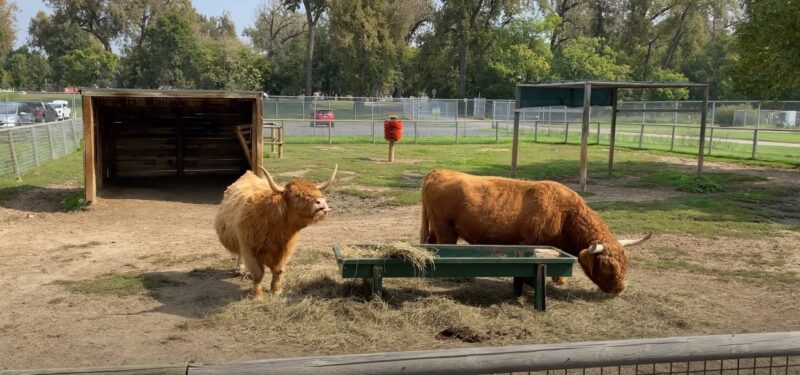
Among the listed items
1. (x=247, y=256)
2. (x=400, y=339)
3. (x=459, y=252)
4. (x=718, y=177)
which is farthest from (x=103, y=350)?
(x=718, y=177)

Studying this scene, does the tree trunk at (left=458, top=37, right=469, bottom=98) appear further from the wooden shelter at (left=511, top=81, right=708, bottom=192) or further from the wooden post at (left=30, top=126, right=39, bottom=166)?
the wooden post at (left=30, top=126, right=39, bottom=166)

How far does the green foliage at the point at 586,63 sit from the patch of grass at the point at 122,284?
47930 mm

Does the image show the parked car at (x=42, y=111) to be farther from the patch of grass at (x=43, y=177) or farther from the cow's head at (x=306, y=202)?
the cow's head at (x=306, y=202)

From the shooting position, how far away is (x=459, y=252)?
24.4 ft

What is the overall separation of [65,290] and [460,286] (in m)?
4.33

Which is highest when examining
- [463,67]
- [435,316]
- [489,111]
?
[463,67]

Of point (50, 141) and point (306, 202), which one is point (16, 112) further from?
point (306, 202)

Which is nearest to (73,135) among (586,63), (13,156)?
(13,156)

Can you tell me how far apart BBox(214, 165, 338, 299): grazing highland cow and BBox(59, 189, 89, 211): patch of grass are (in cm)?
639

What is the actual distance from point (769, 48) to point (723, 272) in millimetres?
11744

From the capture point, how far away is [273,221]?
696 centimetres

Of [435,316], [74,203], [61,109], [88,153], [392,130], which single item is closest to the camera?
[435,316]

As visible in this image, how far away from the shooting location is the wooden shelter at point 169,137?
1484cm

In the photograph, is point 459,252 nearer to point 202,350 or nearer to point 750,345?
point 202,350
